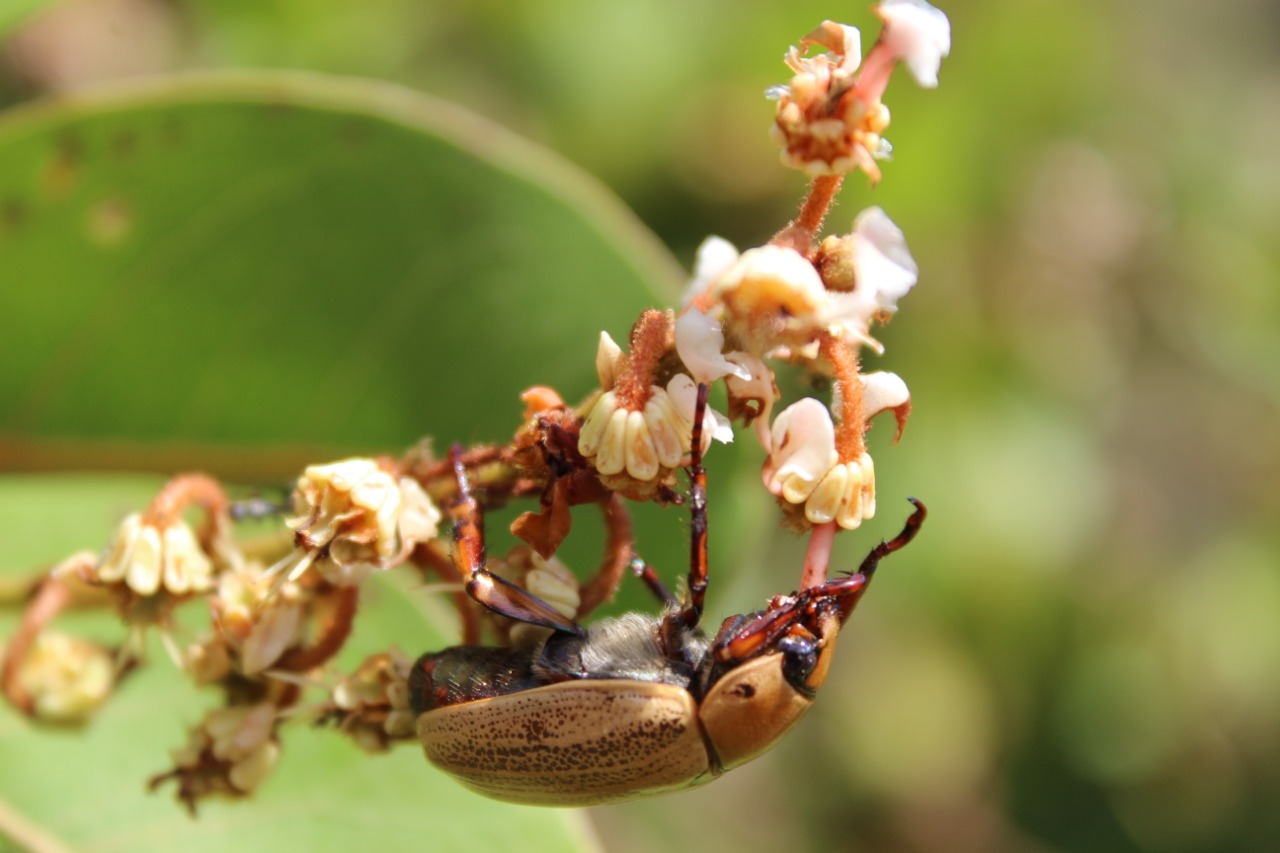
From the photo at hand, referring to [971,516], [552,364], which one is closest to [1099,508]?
[971,516]

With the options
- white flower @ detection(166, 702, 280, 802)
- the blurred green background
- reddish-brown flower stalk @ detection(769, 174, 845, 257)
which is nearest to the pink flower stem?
reddish-brown flower stalk @ detection(769, 174, 845, 257)

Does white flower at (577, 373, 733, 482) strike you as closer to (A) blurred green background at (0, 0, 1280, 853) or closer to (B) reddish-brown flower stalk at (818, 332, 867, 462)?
(B) reddish-brown flower stalk at (818, 332, 867, 462)

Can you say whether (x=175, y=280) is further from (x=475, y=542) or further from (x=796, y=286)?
(x=796, y=286)

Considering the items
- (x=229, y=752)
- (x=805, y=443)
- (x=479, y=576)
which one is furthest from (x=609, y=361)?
(x=229, y=752)

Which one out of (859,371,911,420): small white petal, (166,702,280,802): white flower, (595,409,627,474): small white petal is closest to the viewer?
(595,409,627,474): small white petal

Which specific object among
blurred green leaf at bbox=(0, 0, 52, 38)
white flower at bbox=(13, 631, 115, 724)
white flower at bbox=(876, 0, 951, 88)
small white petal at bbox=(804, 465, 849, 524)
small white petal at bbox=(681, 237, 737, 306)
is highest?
white flower at bbox=(876, 0, 951, 88)

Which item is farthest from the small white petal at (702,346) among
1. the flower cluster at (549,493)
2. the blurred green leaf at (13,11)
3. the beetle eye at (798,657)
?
the blurred green leaf at (13,11)
